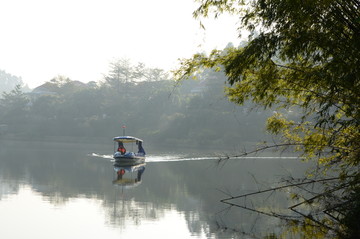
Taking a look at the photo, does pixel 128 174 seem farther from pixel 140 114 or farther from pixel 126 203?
pixel 140 114

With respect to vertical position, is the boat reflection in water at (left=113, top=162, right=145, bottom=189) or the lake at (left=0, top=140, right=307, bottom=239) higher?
the boat reflection in water at (left=113, top=162, right=145, bottom=189)

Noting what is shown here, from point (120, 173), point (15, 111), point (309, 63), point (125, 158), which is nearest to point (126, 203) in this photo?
point (309, 63)

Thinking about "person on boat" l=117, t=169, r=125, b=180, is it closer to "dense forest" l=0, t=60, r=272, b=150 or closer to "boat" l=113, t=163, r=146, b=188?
"boat" l=113, t=163, r=146, b=188

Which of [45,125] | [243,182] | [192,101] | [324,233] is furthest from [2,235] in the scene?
[45,125]

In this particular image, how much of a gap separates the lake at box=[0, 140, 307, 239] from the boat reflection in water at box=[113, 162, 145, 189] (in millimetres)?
240

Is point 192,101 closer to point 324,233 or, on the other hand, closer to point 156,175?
point 156,175

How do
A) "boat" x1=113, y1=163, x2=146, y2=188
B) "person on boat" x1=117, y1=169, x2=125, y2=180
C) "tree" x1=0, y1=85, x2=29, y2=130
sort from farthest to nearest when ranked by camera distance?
1. "tree" x1=0, y1=85, x2=29, y2=130
2. "person on boat" x1=117, y1=169, x2=125, y2=180
3. "boat" x1=113, y1=163, x2=146, y2=188

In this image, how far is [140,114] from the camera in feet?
225

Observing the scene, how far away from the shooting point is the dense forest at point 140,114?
58.6 meters

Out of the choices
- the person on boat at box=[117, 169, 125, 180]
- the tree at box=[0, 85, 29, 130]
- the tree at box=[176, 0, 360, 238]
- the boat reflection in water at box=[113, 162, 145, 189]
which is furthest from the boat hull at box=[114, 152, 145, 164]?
the tree at box=[0, 85, 29, 130]

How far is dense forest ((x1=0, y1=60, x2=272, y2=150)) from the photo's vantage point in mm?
58625

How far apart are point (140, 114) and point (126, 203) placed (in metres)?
51.7

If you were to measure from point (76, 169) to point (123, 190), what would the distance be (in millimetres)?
9049

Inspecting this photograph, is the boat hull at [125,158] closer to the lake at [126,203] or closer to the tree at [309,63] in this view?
the lake at [126,203]
